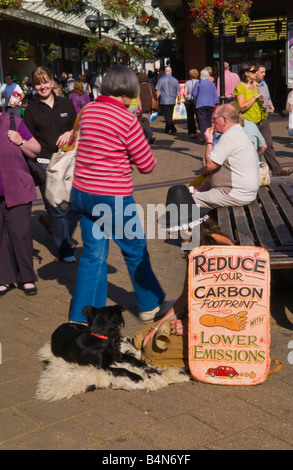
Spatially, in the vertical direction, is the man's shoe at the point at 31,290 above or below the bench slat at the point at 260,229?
below

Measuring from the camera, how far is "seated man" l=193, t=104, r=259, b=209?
5.92 metres

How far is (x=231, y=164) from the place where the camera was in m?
6.02

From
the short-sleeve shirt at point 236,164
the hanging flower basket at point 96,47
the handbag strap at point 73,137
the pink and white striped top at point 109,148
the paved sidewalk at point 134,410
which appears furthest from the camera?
the hanging flower basket at point 96,47

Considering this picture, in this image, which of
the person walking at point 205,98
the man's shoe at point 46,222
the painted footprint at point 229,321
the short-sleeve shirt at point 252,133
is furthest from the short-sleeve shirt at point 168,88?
the painted footprint at point 229,321

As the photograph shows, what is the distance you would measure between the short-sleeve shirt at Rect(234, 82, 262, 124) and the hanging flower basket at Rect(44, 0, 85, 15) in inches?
805

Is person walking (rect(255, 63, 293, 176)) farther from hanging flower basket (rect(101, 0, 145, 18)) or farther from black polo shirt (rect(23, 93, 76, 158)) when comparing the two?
hanging flower basket (rect(101, 0, 145, 18))

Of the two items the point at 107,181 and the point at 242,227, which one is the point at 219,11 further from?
the point at 107,181

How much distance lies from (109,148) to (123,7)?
104 feet

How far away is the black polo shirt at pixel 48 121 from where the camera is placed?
258 inches

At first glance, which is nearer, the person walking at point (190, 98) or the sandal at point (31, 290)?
the sandal at point (31, 290)

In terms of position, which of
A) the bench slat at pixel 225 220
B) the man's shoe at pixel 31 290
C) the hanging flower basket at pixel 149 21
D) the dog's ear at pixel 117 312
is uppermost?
the hanging flower basket at pixel 149 21

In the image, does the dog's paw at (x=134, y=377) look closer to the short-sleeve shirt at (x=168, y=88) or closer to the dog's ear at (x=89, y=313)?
the dog's ear at (x=89, y=313)

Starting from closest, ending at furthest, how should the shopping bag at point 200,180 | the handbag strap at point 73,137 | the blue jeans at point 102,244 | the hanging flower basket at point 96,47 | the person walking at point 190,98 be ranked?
the blue jeans at point 102,244, the handbag strap at point 73,137, the shopping bag at point 200,180, the person walking at point 190,98, the hanging flower basket at point 96,47

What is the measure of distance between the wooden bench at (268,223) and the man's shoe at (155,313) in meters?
0.76
